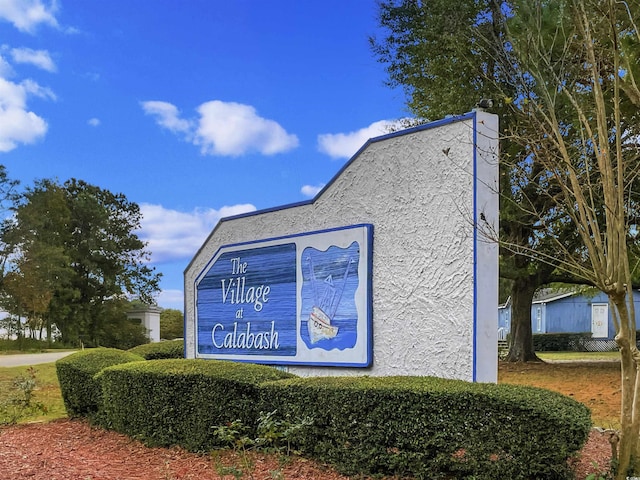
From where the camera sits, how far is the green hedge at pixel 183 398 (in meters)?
6.12

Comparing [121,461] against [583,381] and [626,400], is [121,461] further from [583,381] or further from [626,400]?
[583,381]

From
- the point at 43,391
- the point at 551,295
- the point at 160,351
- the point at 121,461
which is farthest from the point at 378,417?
the point at 551,295

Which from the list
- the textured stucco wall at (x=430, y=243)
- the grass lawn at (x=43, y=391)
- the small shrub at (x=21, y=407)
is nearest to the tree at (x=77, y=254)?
the grass lawn at (x=43, y=391)

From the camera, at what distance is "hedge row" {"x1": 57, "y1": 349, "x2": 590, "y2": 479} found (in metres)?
4.31

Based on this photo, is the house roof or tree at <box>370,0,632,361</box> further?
the house roof

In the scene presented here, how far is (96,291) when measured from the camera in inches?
1382

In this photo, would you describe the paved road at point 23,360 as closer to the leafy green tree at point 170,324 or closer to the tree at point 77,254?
the tree at point 77,254

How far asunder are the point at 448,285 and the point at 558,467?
2.05 m

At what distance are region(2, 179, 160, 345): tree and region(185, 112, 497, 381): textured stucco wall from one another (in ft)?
88.4

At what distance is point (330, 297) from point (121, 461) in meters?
2.94

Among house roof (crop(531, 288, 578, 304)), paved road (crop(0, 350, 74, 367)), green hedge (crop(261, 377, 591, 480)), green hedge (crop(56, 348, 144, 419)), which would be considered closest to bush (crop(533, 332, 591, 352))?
house roof (crop(531, 288, 578, 304))

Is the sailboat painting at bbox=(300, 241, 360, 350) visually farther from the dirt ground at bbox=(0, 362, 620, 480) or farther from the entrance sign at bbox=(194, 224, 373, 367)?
the dirt ground at bbox=(0, 362, 620, 480)

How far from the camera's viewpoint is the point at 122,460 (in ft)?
20.8

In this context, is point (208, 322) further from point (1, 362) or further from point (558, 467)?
point (1, 362)
